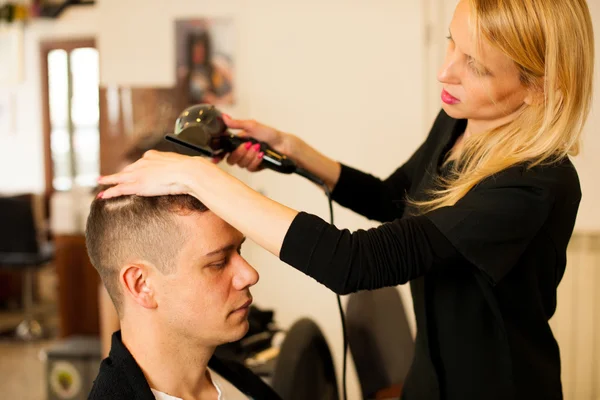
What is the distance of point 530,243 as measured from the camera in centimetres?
125

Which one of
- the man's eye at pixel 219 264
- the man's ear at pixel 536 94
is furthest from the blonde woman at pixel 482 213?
the man's eye at pixel 219 264

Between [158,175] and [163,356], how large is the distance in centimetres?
40

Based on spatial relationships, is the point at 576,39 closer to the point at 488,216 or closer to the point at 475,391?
the point at 488,216

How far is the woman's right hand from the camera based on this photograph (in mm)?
1439

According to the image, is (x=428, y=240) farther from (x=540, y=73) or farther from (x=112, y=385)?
(x=112, y=385)

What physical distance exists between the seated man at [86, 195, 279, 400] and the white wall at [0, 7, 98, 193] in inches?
210

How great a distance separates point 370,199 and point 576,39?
2.03ft

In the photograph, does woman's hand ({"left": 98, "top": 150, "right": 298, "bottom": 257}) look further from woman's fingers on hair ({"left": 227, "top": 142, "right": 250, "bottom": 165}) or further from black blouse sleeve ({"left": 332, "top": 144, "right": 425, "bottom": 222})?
black blouse sleeve ({"left": 332, "top": 144, "right": 425, "bottom": 222})

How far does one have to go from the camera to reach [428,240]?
3.76 ft

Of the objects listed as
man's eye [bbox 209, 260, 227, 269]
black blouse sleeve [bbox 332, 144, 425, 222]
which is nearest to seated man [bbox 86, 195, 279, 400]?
man's eye [bbox 209, 260, 227, 269]

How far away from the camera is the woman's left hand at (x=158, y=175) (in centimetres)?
108

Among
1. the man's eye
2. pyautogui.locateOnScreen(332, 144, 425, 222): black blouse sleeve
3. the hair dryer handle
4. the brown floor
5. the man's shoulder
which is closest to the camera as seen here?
the man's shoulder

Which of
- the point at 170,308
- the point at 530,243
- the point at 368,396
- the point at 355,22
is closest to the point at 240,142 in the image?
the point at 170,308

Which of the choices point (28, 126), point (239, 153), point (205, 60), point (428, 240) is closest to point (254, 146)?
point (239, 153)
